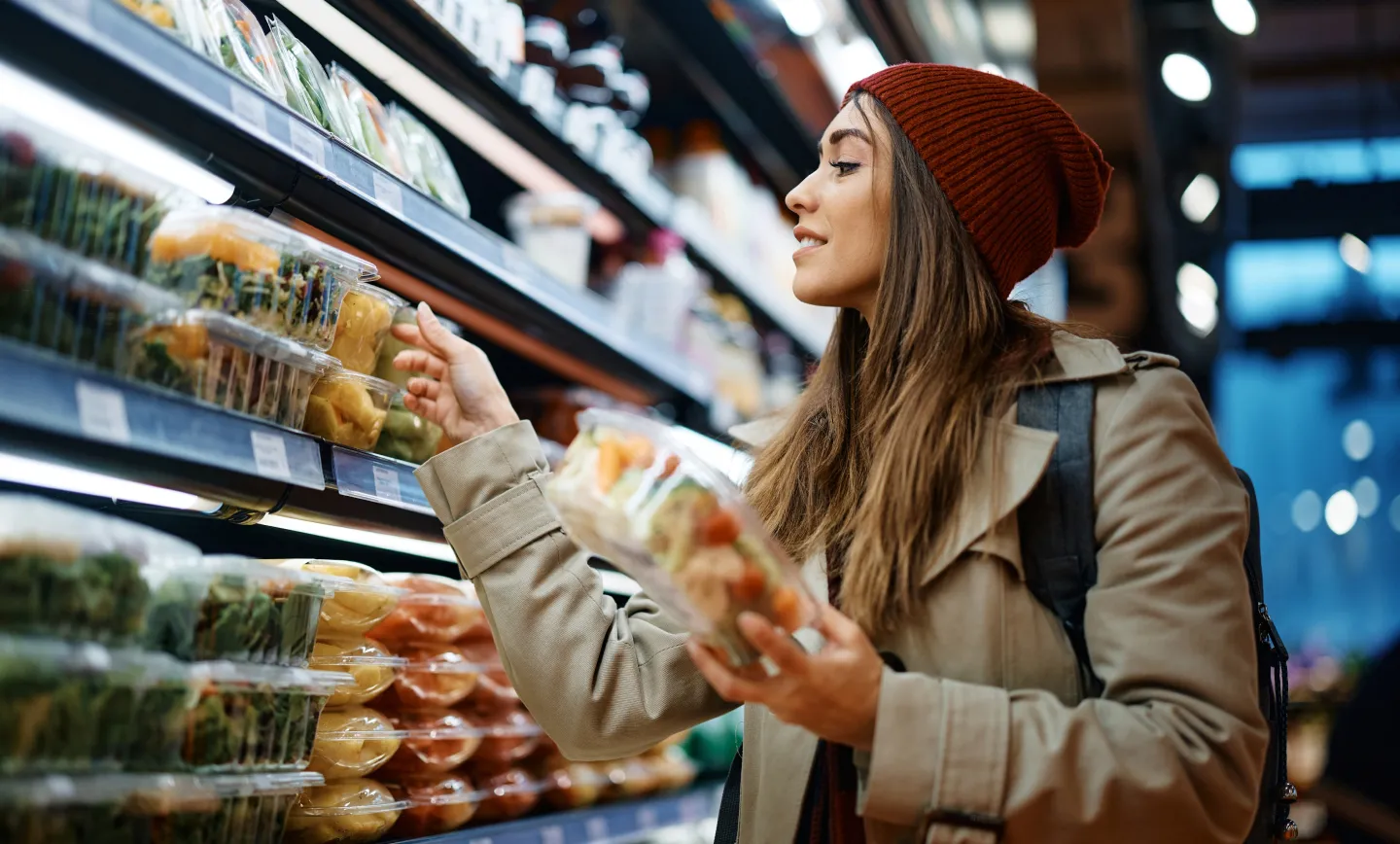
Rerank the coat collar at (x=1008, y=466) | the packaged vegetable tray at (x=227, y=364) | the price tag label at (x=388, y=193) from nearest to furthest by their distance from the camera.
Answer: the packaged vegetable tray at (x=227, y=364)
the coat collar at (x=1008, y=466)
the price tag label at (x=388, y=193)

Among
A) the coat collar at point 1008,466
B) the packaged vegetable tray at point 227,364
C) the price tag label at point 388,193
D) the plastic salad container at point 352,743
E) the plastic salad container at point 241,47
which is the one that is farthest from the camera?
the price tag label at point 388,193

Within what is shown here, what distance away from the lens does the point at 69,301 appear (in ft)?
3.98

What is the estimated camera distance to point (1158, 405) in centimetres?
144

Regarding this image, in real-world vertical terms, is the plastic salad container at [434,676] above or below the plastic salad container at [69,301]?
below

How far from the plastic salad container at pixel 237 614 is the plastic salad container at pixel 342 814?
29cm

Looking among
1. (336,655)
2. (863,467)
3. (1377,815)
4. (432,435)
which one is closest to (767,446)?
(863,467)

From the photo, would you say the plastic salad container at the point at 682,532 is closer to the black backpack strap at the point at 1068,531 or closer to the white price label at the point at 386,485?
the black backpack strap at the point at 1068,531

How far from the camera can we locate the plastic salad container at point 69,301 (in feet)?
→ 3.78

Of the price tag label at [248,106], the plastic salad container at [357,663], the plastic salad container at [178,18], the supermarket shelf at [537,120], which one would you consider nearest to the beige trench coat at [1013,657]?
the plastic salad container at [357,663]

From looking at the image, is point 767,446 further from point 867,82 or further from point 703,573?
point 703,573

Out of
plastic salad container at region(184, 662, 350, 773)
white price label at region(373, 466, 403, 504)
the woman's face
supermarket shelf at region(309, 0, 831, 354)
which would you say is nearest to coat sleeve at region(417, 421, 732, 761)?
white price label at region(373, 466, 403, 504)

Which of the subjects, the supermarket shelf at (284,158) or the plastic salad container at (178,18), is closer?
the supermarket shelf at (284,158)

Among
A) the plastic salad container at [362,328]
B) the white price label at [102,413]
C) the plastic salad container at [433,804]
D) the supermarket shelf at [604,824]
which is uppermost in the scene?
the plastic salad container at [362,328]

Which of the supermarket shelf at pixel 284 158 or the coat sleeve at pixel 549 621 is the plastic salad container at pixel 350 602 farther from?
the supermarket shelf at pixel 284 158
